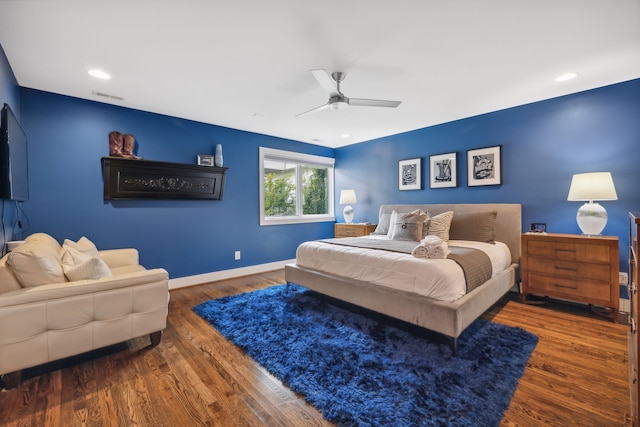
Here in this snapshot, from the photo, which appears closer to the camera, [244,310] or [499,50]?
[499,50]

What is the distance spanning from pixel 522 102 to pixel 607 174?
1.25m

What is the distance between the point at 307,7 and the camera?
68.1 inches

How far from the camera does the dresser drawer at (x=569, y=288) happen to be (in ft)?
8.84

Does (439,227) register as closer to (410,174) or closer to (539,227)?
(539,227)

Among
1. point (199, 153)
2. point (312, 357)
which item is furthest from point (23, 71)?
point (312, 357)

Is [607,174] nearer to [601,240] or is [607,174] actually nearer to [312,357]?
[601,240]

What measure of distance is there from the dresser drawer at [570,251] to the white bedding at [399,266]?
12.7 inches

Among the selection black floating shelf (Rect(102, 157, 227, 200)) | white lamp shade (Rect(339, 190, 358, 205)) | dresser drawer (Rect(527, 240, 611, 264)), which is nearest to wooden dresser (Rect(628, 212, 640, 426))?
dresser drawer (Rect(527, 240, 611, 264))

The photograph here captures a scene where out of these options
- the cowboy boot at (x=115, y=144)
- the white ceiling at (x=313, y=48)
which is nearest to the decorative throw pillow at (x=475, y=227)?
the white ceiling at (x=313, y=48)

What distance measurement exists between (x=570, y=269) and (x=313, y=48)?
3.31 m

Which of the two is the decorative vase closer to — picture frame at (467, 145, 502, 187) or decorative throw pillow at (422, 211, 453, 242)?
decorative throw pillow at (422, 211, 453, 242)

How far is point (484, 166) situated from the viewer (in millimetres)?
3818

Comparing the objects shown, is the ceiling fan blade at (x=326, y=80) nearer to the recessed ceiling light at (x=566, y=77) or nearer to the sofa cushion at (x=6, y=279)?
the recessed ceiling light at (x=566, y=77)

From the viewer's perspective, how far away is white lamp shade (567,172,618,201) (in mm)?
2656
